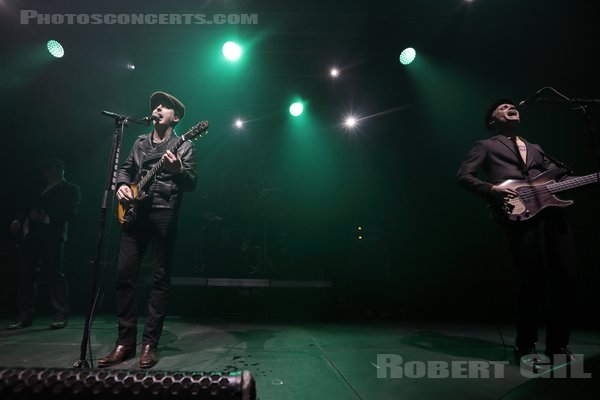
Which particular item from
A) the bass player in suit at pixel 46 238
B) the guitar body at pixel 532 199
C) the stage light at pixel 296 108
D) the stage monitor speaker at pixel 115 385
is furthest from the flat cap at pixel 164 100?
the stage light at pixel 296 108

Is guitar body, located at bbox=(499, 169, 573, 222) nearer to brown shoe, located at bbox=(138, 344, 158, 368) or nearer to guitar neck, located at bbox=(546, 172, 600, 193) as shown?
guitar neck, located at bbox=(546, 172, 600, 193)

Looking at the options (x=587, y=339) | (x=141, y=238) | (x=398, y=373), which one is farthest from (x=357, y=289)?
(x=141, y=238)

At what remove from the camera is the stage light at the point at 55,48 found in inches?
209

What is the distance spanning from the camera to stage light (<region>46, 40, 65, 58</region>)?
530 centimetres

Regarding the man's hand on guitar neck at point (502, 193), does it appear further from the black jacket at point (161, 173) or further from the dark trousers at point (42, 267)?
the dark trousers at point (42, 267)

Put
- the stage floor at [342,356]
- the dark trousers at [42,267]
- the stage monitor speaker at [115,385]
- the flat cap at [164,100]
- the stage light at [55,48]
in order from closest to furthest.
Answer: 1. the stage monitor speaker at [115,385]
2. the stage floor at [342,356]
3. the flat cap at [164,100]
4. the dark trousers at [42,267]
5. the stage light at [55,48]

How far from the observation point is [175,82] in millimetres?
6535

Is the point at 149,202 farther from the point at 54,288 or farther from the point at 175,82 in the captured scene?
the point at 175,82

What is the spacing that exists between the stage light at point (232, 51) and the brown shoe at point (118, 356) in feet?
16.2

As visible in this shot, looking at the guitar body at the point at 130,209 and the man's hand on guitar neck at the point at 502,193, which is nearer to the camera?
the man's hand on guitar neck at the point at 502,193

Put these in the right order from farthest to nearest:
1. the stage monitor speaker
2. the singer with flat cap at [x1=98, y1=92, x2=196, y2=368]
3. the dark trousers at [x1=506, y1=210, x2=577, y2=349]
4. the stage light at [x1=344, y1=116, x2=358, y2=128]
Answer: the stage light at [x1=344, y1=116, x2=358, y2=128]
the singer with flat cap at [x1=98, y1=92, x2=196, y2=368]
the dark trousers at [x1=506, y1=210, x2=577, y2=349]
the stage monitor speaker

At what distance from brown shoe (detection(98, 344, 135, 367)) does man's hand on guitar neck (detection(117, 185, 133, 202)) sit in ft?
3.56

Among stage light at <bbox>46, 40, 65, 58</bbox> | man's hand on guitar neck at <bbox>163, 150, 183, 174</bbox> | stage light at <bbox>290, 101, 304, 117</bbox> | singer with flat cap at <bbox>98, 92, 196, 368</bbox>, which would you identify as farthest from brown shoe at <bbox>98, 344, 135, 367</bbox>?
stage light at <bbox>290, 101, 304, 117</bbox>

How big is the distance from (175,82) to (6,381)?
6.58m
